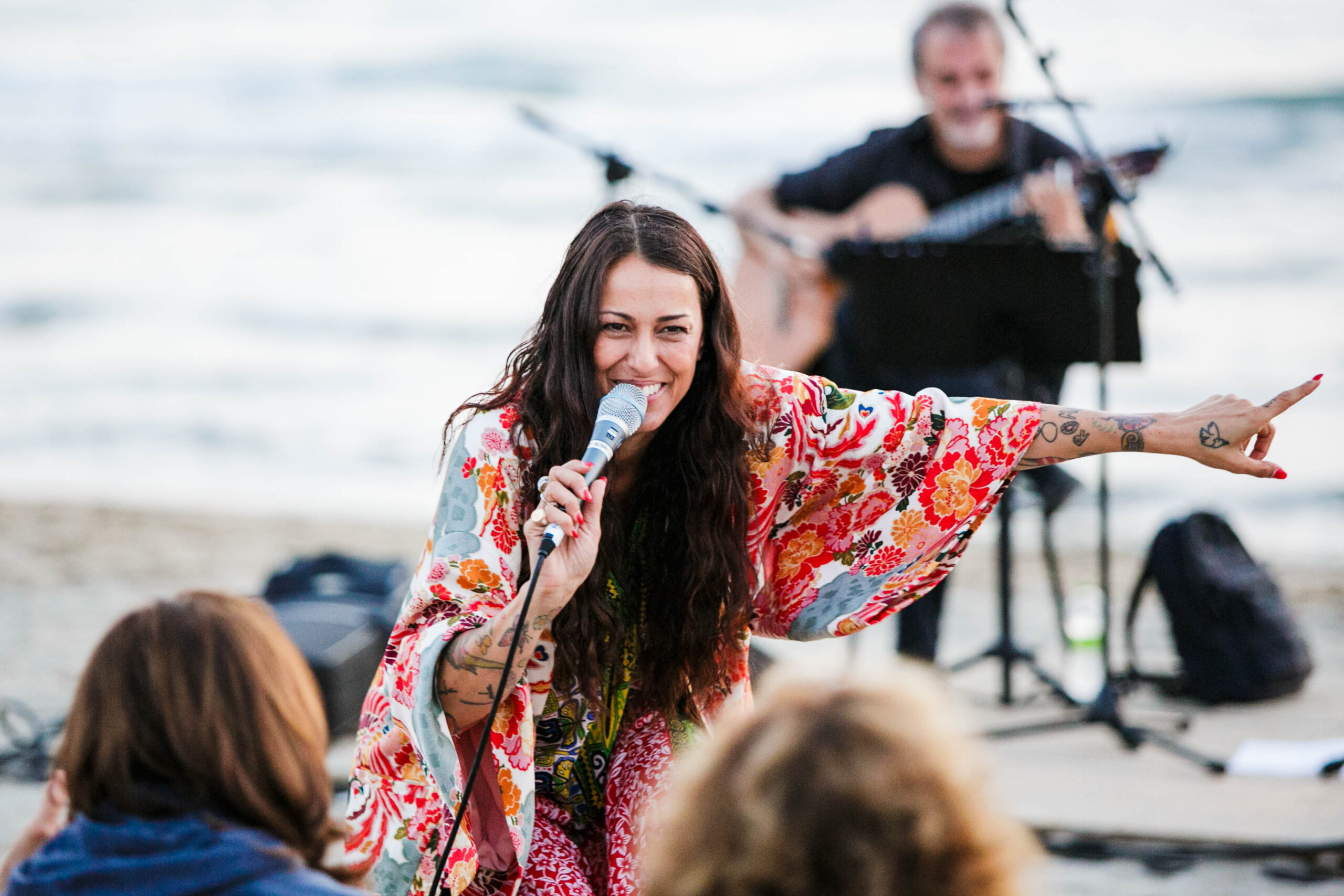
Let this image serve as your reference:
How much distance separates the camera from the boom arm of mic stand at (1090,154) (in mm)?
3176

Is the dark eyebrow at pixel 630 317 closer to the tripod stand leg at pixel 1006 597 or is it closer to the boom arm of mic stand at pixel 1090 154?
the boom arm of mic stand at pixel 1090 154

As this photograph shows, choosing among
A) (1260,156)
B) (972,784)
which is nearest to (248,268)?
(1260,156)

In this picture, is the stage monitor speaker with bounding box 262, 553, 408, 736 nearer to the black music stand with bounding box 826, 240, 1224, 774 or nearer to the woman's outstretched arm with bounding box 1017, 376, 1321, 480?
the black music stand with bounding box 826, 240, 1224, 774

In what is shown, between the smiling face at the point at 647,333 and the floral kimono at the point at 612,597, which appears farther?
the smiling face at the point at 647,333

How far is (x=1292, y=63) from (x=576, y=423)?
14.9 meters

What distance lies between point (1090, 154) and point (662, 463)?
1.63 metres

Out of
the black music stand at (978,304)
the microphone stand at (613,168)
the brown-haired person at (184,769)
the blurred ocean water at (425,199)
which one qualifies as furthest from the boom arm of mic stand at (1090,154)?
the brown-haired person at (184,769)

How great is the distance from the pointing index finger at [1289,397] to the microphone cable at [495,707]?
41.4 inches

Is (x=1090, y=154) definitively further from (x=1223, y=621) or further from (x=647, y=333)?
(x=647, y=333)

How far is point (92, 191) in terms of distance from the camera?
1725 cm

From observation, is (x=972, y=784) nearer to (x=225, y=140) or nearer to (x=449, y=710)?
(x=449, y=710)

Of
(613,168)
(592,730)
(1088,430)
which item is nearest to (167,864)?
(592,730)

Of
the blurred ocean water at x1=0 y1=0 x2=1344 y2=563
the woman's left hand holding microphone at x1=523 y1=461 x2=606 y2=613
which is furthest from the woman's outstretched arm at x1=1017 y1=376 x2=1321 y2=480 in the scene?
the blurred ocean water at x1=0 y1=0 x2=1344 y2=563

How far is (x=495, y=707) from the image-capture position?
1875 mm
